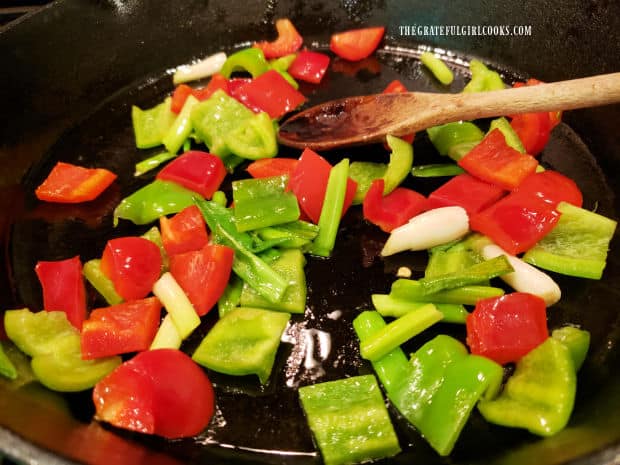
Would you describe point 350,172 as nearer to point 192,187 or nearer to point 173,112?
point 192,187

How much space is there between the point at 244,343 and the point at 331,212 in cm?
60

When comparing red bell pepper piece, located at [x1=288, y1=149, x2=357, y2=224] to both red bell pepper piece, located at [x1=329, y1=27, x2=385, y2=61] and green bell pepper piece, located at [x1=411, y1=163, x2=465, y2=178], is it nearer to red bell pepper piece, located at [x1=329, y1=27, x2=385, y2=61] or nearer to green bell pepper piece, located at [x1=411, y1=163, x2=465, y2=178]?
green bell pepper piece, located at [x1=411, y1=163, x2=465, y2=178]

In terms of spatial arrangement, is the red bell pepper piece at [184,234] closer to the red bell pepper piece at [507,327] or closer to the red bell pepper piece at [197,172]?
the red bell pepper piece at [197,172]

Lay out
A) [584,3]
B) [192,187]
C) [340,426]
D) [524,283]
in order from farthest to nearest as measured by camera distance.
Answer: [584,3]
[192,187]
[524,283]
[340,426]

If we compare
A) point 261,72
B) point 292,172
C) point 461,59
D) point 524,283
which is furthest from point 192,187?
point 461,59

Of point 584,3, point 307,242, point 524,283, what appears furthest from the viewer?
point 584,3

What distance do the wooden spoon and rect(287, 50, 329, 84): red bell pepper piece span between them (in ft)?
1.73

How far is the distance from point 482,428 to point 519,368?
209mm

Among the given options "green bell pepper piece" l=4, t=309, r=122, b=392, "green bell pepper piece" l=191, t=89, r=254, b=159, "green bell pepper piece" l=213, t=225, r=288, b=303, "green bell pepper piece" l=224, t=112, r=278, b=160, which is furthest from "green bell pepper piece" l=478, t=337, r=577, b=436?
"green bell pepper piece" l=191, t=89, r=254, b=159

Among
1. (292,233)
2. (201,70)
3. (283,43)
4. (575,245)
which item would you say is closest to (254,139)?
(292,233)

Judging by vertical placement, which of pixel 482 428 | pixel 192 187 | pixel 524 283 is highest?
pixel 192 187

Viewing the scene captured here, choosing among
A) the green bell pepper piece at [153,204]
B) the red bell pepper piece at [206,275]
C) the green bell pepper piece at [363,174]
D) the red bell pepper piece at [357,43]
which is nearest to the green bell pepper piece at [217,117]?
the green bell pepper piece at [153,204]

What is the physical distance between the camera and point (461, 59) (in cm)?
292

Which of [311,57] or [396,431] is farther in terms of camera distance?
[311,57]
